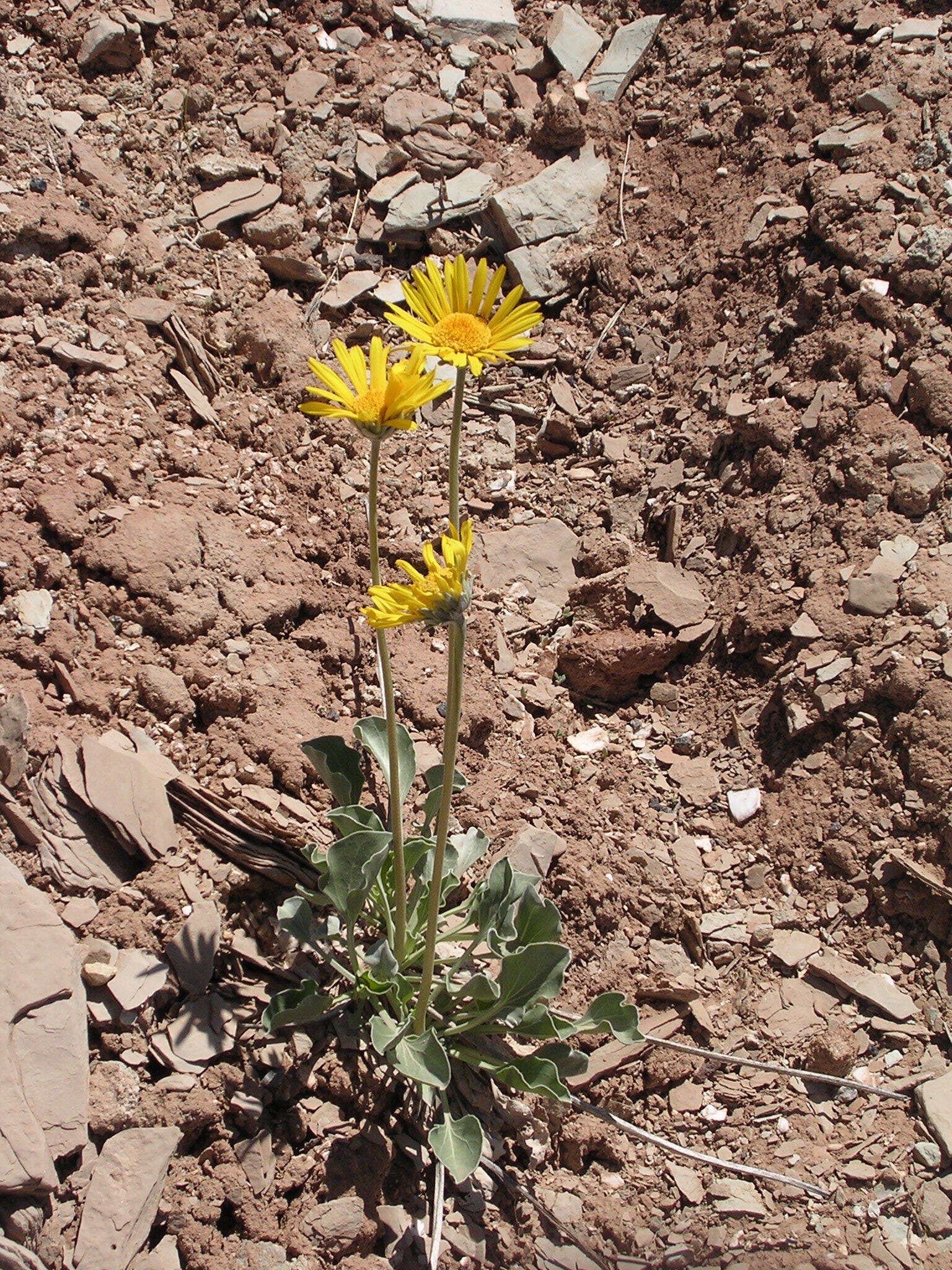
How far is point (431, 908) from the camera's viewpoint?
9.22 ft

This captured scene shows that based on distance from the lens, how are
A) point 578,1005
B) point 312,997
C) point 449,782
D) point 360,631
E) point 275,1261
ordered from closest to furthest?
point 449,782 < point 275,1261 < point 312,997 < point 578,1005 < point 360,631

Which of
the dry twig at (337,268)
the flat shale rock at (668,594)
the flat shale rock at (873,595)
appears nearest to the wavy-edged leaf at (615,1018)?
the flat shale rock at (668,594)

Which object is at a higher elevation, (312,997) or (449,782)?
(449,782)

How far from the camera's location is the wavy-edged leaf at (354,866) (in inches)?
121

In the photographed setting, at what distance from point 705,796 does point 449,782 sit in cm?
201

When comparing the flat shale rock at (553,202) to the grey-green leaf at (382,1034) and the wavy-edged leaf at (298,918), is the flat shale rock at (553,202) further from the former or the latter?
the grey-green leaf at (382,1034)

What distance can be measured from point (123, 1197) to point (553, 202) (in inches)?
199

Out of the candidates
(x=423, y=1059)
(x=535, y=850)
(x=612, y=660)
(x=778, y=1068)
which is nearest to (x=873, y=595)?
(x=612, y=660)

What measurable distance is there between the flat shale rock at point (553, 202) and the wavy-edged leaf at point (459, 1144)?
4361mm

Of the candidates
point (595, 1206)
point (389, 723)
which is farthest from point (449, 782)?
point (595, 1206)

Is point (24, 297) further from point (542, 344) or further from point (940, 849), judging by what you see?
point (940, 849)

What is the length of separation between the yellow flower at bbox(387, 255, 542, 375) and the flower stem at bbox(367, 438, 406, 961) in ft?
1.10

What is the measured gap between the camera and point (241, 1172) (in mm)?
3031

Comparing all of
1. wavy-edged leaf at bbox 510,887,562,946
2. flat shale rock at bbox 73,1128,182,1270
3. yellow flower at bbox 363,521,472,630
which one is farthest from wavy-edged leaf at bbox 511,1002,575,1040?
yellow flower at bbox 363,521,472,630
